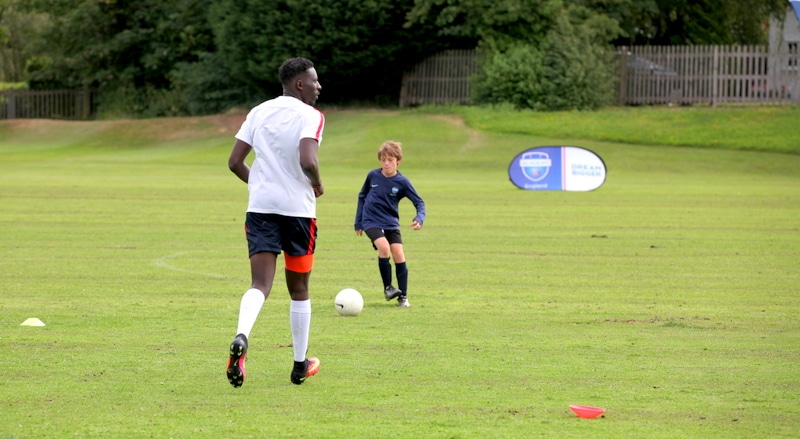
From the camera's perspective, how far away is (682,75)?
51.5m

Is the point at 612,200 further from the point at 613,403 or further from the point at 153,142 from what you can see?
the point at 153,142

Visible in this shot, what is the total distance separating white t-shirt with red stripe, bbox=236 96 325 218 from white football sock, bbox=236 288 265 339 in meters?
0.52

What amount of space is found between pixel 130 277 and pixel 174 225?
6.84 m

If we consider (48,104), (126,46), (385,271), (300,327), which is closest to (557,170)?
(385,271)

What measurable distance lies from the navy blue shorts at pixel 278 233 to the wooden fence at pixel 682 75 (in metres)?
44.8

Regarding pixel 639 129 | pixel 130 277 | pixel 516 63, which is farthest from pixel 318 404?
pixel 516 63

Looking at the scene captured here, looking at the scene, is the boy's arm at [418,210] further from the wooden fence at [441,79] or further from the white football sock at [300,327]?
the wooden fence at [441,79]

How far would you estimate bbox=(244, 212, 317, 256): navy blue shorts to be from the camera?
24.1ft

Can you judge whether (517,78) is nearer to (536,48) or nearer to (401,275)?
(536,48)

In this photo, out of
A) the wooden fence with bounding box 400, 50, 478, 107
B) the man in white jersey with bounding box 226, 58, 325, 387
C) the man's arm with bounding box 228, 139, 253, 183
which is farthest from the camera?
the wooden fence with bounding box 400, 50, 478, 107

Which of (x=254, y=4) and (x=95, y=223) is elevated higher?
(x=254, y=4)

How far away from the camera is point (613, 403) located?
7039 millimetres

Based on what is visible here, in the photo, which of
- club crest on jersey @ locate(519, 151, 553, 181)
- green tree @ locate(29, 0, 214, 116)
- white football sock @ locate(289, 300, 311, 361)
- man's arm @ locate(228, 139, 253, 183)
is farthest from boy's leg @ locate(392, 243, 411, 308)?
green tree @ locate(29, 0, 214, 116)

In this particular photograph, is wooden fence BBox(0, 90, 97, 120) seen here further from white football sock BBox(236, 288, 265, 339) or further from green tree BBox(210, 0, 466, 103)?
white football sock BBox(236, 288, 265, 339)
